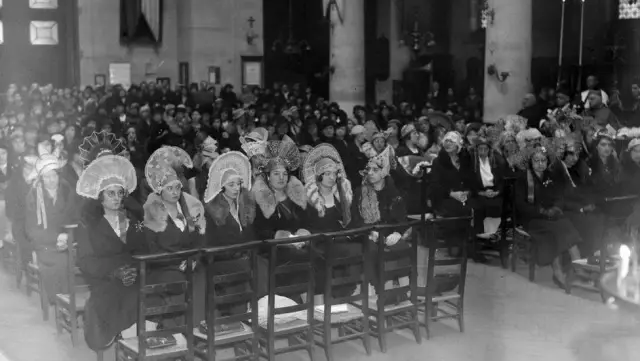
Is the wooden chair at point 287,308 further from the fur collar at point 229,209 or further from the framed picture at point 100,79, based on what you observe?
the framed picture at point 100,79

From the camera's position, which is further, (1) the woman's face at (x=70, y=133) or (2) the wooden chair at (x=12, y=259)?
(1) the woman's face at (x=70, y=133)

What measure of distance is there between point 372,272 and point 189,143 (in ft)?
21.2

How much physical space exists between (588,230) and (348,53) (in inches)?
467

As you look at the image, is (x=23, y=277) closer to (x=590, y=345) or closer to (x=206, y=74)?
(x=590, y=345)

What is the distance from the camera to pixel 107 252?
295 inches

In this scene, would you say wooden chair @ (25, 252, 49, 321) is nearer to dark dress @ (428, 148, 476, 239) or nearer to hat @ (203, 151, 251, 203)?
hat @ (203, 151, 251, 203)

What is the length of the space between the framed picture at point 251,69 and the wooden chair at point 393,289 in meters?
22.6

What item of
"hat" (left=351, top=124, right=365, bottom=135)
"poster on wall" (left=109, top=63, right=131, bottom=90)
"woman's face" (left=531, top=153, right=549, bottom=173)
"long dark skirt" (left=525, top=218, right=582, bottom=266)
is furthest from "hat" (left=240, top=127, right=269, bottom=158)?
"poster on wall" (left=109, top=63, right=131, bottom=90)

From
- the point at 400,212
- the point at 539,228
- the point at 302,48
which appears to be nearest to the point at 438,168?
the point at 539,228

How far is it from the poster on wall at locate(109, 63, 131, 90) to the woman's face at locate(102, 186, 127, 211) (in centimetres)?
2274

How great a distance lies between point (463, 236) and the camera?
8.38 metres

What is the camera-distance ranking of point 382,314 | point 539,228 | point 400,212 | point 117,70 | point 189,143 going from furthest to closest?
point 117,70 < point 189,143 < point 539,228 < point 400,212 < point 382,314

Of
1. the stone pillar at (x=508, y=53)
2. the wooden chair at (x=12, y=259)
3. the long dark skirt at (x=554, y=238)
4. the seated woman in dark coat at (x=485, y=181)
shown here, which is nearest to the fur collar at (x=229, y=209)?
the wooden chair at (x=12, y=259)

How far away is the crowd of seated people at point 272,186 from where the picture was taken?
7711 millimetres
